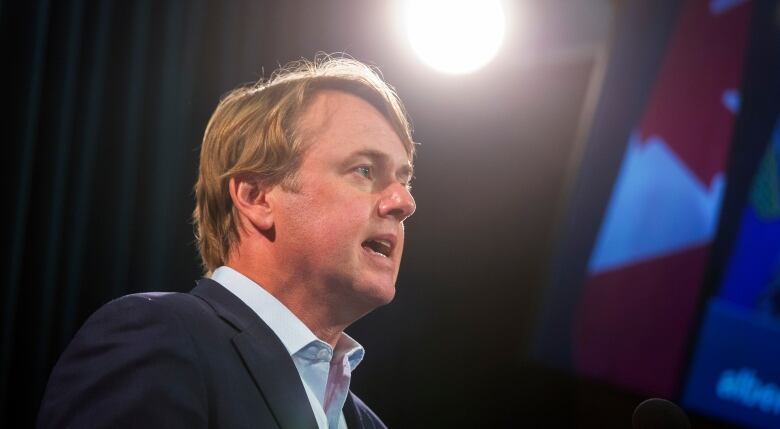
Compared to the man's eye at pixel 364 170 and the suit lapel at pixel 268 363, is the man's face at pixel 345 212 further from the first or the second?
the suit lapel at pixel 268 363

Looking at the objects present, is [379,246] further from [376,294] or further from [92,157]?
[92,157]

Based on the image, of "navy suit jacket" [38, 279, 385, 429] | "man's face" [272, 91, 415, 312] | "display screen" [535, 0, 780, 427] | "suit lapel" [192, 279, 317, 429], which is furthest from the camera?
"display screen" [535, 0, 780, 427]

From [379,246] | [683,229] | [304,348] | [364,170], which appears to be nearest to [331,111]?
[364,170]

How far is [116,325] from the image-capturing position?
1210 mm

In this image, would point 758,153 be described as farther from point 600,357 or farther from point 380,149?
point 380,149

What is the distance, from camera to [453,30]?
2824 millimetres

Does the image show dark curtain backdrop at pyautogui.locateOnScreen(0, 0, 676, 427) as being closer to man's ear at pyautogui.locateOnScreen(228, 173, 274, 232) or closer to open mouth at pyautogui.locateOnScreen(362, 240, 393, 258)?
man's ear at pyautogui.locateOnScreen(228, 173, 274, 232)

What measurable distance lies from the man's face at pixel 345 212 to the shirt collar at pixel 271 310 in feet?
0.29

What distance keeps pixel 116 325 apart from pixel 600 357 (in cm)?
211

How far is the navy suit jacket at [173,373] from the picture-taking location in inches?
43.7

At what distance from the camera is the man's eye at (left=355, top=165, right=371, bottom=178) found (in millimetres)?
1601

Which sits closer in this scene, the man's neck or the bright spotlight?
the man's neck

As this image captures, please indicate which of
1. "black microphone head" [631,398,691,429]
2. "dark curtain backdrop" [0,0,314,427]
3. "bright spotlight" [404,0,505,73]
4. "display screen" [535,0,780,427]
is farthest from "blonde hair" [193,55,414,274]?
"display screen" [535,0,780,427]

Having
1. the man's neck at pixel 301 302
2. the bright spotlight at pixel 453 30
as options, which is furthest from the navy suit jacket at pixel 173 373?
the bright spotlight at pixel 453 30
